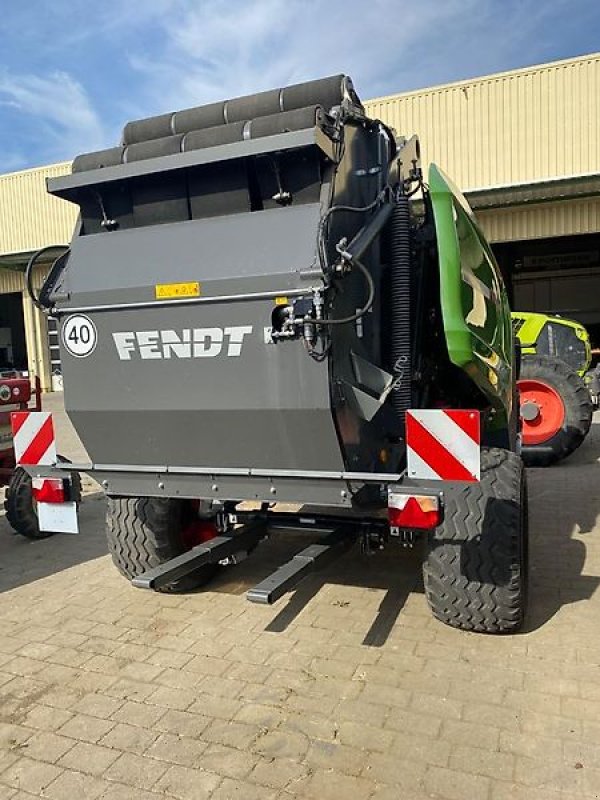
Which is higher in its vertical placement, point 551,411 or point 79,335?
point 79,335

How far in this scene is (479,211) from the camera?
15.6 metres

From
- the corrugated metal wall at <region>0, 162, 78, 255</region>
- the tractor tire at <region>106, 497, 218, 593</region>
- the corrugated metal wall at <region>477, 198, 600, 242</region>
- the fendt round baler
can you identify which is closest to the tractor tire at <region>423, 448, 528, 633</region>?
the fendt round baler

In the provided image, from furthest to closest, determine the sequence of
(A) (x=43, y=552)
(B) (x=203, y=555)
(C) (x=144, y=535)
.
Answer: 1. (A) (x=43, y=552)
2. (C) (x=144, y=535)
3. (B) (x=203, y=555)

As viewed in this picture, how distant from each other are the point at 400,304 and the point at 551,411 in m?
5.07

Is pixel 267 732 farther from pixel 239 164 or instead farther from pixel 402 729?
pixel 239 164

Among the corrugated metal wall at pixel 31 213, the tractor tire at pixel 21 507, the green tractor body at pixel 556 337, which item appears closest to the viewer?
the tractor tire at pixel 21 507

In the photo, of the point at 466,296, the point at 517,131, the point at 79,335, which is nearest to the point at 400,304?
the point at 466,296

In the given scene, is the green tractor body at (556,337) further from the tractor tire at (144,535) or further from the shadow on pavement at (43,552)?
the tractor tire at (144,535)

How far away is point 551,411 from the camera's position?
26.2ft

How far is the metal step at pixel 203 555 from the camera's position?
3.39m

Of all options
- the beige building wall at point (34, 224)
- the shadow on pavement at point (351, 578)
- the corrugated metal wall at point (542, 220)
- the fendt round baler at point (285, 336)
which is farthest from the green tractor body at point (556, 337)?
the beige building wall at point (34, 224)

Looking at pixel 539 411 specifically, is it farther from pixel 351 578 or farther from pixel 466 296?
pixel 466 296

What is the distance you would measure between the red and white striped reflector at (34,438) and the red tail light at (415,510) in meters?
2.03

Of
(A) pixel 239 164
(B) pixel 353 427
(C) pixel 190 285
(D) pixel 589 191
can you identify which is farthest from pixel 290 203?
(D) pixel 589 191
